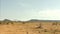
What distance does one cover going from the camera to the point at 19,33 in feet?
75.4

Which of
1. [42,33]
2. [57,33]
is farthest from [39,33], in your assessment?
[57,33]

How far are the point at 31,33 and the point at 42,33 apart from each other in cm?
121

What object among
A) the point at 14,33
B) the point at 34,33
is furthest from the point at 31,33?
the point at 14,33

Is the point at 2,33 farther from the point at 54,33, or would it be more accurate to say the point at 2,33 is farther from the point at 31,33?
the point at 54,33

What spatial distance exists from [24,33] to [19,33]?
0.69 metres

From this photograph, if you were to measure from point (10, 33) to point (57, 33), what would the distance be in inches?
208

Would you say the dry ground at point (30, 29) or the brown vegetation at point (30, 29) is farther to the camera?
the brown vegetation at point (30, 29)

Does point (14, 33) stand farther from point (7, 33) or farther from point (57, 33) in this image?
point (57, 33)

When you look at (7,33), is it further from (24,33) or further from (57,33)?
(57,33)

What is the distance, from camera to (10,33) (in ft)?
76.3

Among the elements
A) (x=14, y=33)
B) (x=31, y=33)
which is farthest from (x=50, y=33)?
(x=14, y=33)

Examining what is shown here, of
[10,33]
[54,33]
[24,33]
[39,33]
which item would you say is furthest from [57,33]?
[10,33]

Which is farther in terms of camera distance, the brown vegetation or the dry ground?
the brown vegetation

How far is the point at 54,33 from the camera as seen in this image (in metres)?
22.6
